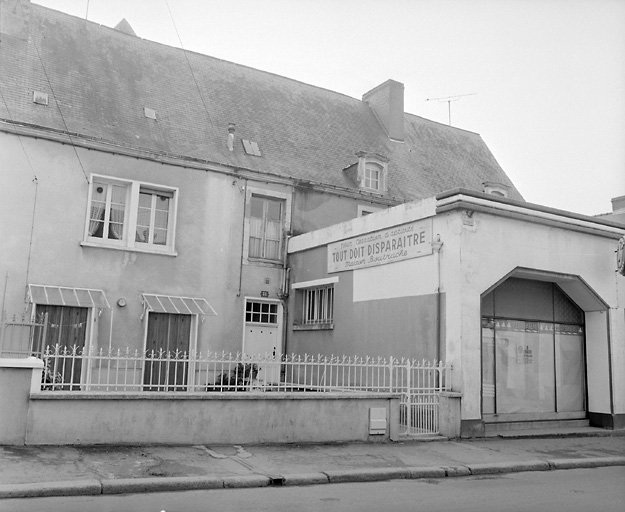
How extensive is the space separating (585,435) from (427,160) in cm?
1363

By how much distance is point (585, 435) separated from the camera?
1432 centimetres

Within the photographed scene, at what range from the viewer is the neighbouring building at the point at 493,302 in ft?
44.0

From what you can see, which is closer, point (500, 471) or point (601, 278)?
point (500, 471)

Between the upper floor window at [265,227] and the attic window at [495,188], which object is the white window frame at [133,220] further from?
the attic window at [495,188]

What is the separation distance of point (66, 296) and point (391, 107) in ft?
49.7

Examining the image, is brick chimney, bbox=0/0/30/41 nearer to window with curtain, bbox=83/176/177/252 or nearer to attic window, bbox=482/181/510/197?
window with curtain, bbox=83/176/177/252

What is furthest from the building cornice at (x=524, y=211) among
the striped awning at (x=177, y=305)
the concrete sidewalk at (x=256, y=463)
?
the striped awning at (x=177, y=305)

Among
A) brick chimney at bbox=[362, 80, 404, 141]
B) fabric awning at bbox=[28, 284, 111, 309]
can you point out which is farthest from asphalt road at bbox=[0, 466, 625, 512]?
brick chimney at bbox=[362, 80, 404, 141]

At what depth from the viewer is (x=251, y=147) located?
1989 centimetres

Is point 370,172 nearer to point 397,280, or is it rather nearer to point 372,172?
point 372,172

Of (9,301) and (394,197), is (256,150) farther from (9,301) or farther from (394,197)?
(9,301)

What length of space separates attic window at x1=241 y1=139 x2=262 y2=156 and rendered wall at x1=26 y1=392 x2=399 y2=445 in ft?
33.6

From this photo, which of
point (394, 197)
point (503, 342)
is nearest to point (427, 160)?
point (394, 197)

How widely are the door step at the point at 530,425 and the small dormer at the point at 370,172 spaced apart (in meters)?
9.23
